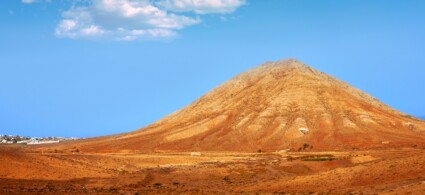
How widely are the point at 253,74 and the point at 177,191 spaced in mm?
104028

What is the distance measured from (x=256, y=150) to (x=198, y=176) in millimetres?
43290

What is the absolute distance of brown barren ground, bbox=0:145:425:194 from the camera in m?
41.2

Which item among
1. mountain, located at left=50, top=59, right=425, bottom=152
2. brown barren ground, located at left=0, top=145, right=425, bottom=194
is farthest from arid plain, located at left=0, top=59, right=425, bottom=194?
mountain, located at left=50, top=59, right=425, bottom=152

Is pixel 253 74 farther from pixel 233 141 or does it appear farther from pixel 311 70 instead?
pixel 233 141

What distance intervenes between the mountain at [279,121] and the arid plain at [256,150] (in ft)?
0.79

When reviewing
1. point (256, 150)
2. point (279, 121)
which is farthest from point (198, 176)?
point (279, 121)

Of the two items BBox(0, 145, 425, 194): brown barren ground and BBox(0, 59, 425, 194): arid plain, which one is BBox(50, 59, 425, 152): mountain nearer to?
BBox(0, 59, 425, 194): arid plain

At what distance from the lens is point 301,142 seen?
98500 millimetres

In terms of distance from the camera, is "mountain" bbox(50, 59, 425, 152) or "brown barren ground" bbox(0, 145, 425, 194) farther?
"mountain" bbox(50, 59, 425, 152)

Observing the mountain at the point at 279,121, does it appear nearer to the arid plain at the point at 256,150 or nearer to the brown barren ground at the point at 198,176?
the arid plain at the point at 256,150

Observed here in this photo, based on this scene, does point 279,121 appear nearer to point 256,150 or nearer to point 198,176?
point 256,150

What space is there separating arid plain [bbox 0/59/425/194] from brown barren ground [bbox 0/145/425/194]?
10 cm

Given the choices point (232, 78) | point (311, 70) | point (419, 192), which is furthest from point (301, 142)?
point (419, 192)

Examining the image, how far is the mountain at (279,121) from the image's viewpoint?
326 ft
